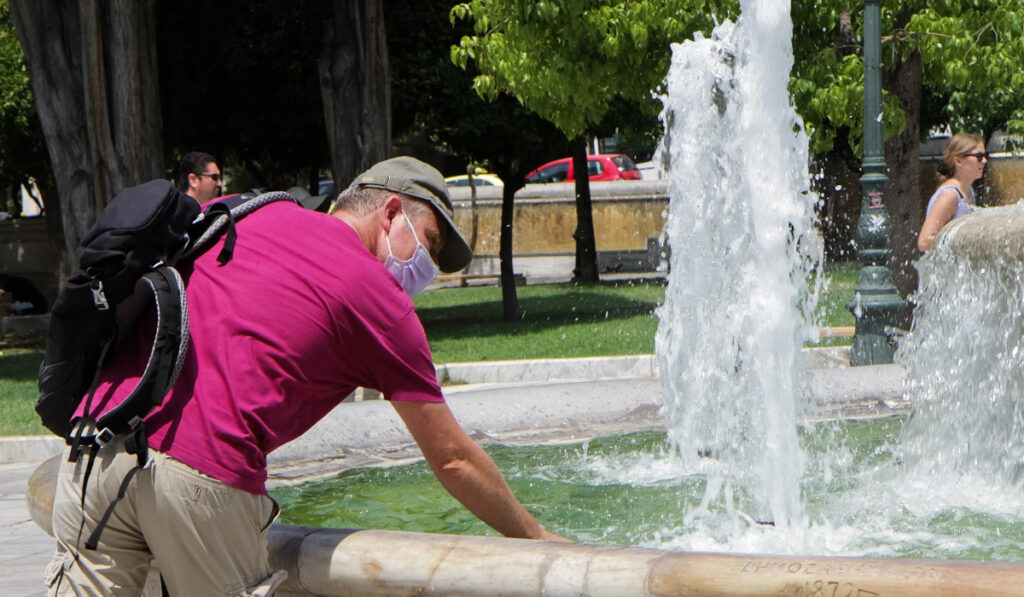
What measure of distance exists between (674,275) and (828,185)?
20233 millimetres

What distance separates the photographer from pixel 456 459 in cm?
263

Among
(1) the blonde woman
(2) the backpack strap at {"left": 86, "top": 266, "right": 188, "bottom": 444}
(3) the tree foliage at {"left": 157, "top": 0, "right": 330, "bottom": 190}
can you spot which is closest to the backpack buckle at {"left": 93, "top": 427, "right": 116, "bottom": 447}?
(2) the backpack strap at {"left": 86, "top": 266, "right": 188, "bottom": 444}

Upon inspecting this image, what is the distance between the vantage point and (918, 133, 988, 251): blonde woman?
23.3ft

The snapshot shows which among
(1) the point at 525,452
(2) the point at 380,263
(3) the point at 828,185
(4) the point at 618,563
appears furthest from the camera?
(3) the point at 828,185

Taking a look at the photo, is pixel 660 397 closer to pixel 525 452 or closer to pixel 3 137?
pixel 525 452

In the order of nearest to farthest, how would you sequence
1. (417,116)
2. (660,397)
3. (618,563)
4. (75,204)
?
(618,563) < (660,397) < (75,204) < (417,116)

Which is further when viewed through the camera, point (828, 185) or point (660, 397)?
point (828, 185)

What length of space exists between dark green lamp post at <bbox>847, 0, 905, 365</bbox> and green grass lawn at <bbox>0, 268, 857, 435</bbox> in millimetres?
1142

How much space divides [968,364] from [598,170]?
30.8 metres

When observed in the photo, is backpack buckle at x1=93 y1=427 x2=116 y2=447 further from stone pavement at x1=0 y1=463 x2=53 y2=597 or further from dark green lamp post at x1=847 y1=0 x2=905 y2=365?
dark green lamp post at x1=847 y1=0 x2=905 y2=365

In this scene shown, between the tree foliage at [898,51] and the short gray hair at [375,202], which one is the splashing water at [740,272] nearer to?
the short gray hair at [375,202]

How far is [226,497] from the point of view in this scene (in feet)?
8.04

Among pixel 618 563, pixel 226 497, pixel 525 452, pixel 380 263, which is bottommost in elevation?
pixel 525 452

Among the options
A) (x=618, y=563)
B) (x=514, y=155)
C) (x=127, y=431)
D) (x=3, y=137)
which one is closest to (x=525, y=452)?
(x=618, y=563)
